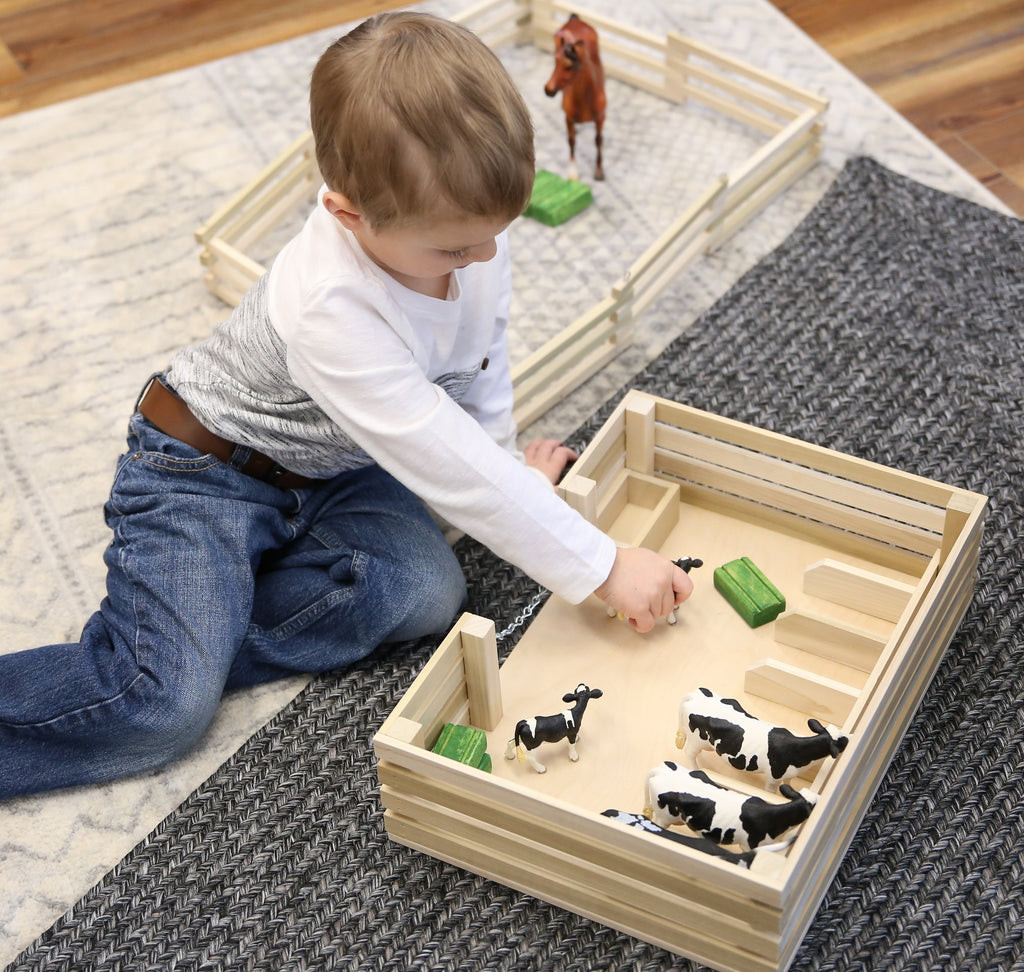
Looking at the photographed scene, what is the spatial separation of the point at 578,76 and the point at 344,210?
2.33 feet

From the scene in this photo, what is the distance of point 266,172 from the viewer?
1535 millimetres

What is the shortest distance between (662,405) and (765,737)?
326 mm

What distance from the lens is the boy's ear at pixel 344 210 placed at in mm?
887

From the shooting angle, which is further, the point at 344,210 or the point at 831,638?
the point at 831,638

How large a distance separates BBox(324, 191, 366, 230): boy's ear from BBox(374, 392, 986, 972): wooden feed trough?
0.96 ft

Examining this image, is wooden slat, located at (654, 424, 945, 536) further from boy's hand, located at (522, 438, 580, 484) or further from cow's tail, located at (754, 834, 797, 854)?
cow's tail, located at (754, 834, 797, 854)

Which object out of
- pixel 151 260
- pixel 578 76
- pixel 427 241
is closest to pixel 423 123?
pixel 427 241

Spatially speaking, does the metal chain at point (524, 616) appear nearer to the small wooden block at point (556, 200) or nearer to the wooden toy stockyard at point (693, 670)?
the wooden toy stockyard at point (693, 670)

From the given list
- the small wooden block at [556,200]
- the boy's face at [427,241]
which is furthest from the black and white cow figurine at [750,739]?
the small wooden block at [556,200]

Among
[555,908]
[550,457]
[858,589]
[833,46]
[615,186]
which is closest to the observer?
[555,908]

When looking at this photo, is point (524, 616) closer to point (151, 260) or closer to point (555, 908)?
point (555, 908)

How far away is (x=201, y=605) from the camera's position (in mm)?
1059

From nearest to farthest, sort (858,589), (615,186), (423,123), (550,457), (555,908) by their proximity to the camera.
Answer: (423,123) → (555,908) → (858,589) → (550,457) → (615,186)

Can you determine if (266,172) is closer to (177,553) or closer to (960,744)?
(177,553)
